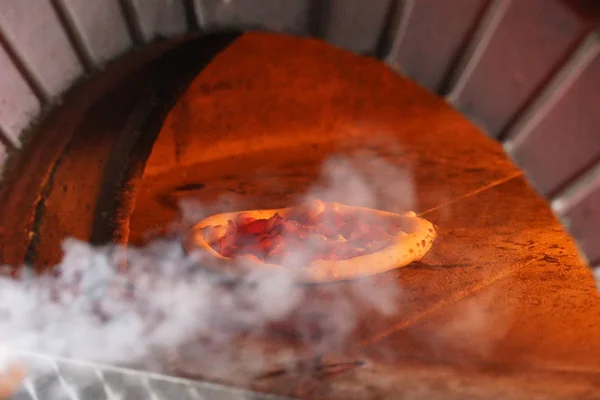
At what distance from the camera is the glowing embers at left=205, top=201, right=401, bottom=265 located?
1.43 metres

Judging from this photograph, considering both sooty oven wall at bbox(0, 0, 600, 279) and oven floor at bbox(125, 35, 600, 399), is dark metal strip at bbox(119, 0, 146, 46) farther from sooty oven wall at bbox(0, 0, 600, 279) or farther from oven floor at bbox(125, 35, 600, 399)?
oven floor at bbox(125, 35, 600, 399)

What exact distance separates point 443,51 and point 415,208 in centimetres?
113

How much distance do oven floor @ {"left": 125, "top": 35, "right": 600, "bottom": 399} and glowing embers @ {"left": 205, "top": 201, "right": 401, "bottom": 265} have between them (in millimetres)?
138

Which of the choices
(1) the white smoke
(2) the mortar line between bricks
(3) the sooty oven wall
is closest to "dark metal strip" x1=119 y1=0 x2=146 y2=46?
(3) the sooty oven wall

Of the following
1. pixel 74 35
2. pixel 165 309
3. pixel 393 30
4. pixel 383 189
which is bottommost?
pixel 165 309

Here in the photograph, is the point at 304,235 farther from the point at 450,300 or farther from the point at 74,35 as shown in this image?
the point at 74,35

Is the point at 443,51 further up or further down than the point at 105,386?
further up

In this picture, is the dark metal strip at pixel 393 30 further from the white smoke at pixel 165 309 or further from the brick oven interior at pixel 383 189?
the white smoke at pixel 165 309

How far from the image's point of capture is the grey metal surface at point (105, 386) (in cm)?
92

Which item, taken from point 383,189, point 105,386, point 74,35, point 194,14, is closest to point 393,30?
point 194,14

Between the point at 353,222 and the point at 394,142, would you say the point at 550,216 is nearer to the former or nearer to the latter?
the point at 353,222

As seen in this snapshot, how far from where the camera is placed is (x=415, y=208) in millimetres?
1838

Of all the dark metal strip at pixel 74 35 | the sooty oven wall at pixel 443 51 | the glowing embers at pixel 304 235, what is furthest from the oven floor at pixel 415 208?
the dark metal strip at pixel 74 35

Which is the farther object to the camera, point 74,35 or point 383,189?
point 383,189
